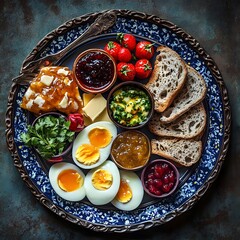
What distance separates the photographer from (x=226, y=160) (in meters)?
4.38

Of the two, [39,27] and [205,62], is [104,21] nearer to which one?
[39,27]

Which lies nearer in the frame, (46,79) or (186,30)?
(46,79)

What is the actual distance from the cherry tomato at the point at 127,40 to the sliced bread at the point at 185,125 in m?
0.62

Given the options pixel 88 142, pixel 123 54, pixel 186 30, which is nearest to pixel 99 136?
pixel 88 142

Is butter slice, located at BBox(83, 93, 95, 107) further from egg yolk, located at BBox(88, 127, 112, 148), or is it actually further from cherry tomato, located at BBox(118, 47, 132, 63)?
cherry tomato, located at BBox(118, 47, 132, 63)

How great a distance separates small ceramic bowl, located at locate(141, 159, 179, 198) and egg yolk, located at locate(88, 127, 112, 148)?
16.0 inches

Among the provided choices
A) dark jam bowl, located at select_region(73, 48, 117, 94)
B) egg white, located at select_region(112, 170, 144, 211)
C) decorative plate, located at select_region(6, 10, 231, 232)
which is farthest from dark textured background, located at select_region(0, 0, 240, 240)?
dark jam bowl, located at select_region(73, 48, 117, 94)

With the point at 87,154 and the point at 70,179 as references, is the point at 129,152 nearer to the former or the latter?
the point at 87,154

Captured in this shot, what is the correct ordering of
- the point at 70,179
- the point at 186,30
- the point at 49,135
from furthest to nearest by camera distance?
the point at 186,30
the point at 70,179
the point at 49,135

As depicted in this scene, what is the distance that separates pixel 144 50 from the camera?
4.17 meters

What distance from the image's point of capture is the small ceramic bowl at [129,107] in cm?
405

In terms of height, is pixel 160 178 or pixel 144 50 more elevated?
pixel 144 50

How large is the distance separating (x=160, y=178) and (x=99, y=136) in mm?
628

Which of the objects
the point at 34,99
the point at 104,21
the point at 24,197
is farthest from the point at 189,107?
the point at 24,197
